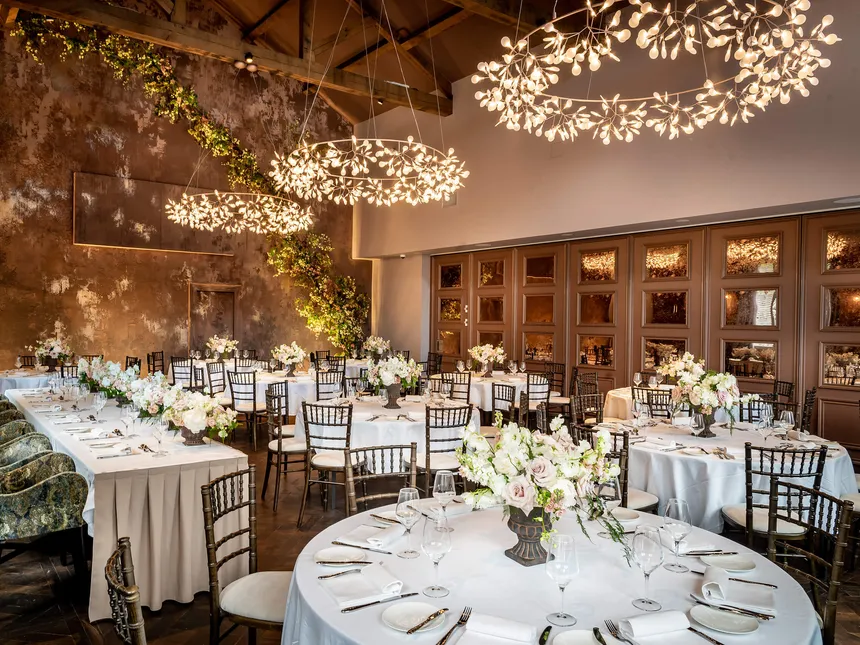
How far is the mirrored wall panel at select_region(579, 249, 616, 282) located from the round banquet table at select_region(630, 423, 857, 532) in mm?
5246

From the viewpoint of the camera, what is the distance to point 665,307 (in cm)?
881

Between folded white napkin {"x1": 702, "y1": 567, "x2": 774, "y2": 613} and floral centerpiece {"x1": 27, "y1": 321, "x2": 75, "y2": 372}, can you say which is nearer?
folded white napkin {"x1": 702, "y1": 567, "x2": 774, "y2": 613}

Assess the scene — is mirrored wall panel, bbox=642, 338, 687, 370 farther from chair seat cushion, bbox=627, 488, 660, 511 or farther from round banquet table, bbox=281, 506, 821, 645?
round banquet table, bbox=281, 506, 821, 645

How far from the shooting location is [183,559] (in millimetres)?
3496

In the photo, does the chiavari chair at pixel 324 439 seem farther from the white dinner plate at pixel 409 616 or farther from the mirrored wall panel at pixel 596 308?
the mirrored wall panel at pixel 596 308

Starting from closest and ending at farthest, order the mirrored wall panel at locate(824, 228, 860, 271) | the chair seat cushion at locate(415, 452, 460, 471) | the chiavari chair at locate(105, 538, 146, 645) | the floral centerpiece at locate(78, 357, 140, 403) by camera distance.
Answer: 1. the chiavari chair at locate(105, 538, 146, 645)
2. the chair seat cushion at locate(415, 452, 460, 471)
3. the floral centerpiece at locate(78, 357, 140, 403)
4. the mirrored wall panel at locate(824, 228, 860, 271)

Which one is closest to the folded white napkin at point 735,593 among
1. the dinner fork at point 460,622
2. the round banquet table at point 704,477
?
the dinner fork at point 460,622

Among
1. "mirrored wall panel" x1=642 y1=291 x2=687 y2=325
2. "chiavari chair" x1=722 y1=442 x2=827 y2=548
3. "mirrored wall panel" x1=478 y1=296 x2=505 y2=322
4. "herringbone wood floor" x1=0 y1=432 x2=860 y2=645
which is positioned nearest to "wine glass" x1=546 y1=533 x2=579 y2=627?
"herringbone wood floor" x1=0 y1=432 x2=860 y2=645

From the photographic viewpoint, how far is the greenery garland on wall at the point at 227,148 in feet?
34.9

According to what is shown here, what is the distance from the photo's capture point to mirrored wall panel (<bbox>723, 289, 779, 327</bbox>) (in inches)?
303

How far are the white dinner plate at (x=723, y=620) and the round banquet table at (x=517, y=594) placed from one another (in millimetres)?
16

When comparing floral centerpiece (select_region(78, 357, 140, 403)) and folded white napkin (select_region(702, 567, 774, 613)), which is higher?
floral centerpiece (select_region(78, 357, 140, 403))

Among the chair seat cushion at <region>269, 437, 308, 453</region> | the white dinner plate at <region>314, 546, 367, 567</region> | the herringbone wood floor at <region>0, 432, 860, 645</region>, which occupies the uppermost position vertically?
the white dinner plate at <region>314, 546, 367, 567</region>

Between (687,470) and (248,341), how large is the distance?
402 inches
